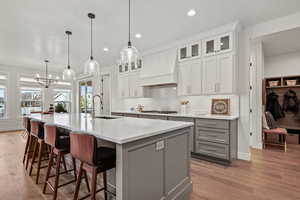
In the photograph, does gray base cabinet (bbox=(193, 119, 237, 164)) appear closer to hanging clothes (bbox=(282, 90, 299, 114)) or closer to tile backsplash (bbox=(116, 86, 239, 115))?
tile backsplash (bbox=(116, 86, 239, 115))

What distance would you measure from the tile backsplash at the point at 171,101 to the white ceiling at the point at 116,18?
56.0 inches

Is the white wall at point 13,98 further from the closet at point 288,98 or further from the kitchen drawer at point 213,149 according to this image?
the closet at point 288,98

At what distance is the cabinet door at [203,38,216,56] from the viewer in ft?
11.0

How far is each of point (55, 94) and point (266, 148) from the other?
8.71 metres

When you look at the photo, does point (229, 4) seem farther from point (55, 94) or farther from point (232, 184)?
point (55, 94)

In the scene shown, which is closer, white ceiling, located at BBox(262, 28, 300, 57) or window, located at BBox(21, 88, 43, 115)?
white ceiling, located at BBox(262, 28, 300, 57)

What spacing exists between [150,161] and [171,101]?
3042 millimetres

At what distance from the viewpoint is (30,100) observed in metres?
7.01

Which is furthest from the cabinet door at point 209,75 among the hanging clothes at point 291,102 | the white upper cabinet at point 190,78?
the hanging clothes at point 291,102

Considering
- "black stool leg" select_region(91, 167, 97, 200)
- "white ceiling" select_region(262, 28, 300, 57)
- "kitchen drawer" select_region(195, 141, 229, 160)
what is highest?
"white ceiling" select_region(262, 28, 300, 57)

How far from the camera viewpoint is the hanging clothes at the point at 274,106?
4.74 meters

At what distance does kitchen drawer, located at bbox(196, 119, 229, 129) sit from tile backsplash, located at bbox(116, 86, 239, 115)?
2.10ft

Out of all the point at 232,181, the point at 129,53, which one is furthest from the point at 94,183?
the point at 232,181

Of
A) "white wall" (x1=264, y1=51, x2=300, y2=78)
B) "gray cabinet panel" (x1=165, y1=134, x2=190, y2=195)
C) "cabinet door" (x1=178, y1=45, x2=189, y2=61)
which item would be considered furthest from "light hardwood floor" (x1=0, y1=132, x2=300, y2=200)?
"white wall" (x1=264, y1=51, x2=300, y2=78)
